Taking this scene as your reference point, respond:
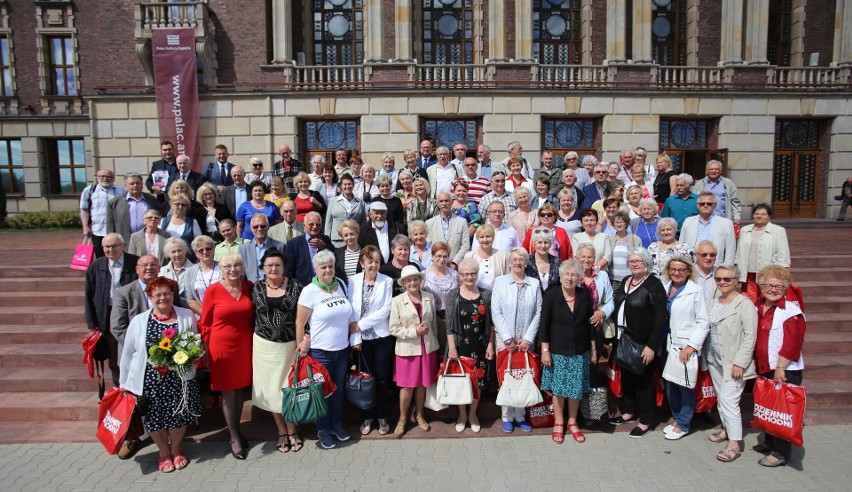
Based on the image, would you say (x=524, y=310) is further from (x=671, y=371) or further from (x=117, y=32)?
(x=117, y=32)

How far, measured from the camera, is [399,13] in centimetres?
1842

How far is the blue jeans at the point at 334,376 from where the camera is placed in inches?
208

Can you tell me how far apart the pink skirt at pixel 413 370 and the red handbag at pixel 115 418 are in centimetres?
263

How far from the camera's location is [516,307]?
5.43m

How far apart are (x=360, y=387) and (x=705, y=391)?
12.2ft

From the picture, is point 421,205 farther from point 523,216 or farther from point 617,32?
point 617,32

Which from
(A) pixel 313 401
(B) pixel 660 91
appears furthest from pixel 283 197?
(B) pixel 660 91

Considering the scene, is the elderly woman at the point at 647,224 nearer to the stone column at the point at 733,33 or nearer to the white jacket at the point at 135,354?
the white jacket at the point at 135,354

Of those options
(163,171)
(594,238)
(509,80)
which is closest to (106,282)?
(163,171)

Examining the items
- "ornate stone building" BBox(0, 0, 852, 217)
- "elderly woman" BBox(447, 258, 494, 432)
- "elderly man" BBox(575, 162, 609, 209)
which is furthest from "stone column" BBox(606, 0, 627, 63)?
"elderly woman" BBox(447, 258, 494, 432)

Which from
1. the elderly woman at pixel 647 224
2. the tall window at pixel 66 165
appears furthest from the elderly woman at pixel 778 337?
the tall window at pixel 66 165

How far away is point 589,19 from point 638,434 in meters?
18.3

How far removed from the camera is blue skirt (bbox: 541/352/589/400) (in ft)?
17.4

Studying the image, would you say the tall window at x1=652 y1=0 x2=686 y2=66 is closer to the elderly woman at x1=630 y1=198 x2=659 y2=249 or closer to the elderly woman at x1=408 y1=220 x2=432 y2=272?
the elderly woman at x1=630 y1=198 x2=659 y2=249
